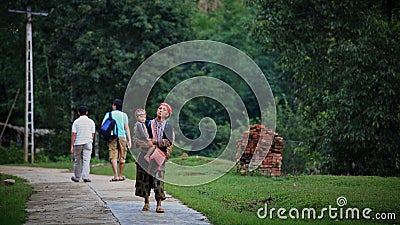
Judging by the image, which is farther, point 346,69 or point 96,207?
point 346,69

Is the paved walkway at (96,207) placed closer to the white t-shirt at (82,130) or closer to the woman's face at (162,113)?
the white t-shirt at (82,130)

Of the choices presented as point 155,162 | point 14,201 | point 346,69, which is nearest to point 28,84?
point 346,69

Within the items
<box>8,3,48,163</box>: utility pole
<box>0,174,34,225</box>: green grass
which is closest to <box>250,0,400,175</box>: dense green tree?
<box>8,3,48,163</box>: utility pole

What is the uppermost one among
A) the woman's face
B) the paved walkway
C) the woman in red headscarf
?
the woman's face

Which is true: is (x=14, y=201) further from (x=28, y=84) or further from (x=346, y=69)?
(x=28, y=84)

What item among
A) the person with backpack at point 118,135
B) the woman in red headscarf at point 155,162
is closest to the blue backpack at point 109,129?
the person with backpack at point 118,135

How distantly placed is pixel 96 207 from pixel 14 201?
5.33 feet

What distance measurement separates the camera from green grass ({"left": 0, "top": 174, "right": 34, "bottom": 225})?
970cm

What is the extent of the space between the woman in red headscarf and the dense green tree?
1138 cm

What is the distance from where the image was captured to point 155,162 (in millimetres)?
10711

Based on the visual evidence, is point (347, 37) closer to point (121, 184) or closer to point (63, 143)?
point (121, 184)

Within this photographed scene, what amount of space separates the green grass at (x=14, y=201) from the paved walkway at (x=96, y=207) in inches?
5.7

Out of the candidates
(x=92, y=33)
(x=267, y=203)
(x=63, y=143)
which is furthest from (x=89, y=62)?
(x=267, y=203)

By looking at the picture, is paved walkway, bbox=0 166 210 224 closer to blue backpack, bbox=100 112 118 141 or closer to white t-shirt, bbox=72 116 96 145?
white t-shirt, bbox=72 116 96 145
